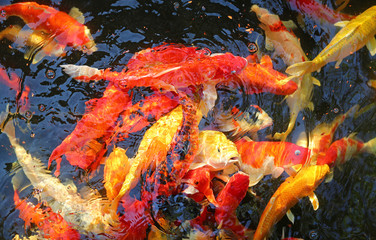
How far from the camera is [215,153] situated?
2566mm

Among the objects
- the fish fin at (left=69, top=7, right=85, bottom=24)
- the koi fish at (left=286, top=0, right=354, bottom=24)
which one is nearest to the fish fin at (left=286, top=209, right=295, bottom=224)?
the koi fish at (left=286, top=0, right=354, bottom=24)

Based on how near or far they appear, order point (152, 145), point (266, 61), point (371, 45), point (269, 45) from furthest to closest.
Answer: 1. point (269, 45)
2. point (266, 61)
3. point (371, 45)
4. point (152, 145)

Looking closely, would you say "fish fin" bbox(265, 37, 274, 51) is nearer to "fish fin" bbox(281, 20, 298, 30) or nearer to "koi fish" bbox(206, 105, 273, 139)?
"fish fin" bbox(281, 20, 298, 30)

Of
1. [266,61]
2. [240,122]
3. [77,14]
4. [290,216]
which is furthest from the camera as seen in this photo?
[77,14]

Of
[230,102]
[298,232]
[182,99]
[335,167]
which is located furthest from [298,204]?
[182,99]

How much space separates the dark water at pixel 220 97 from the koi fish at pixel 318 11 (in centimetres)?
6

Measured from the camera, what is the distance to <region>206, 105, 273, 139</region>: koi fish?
288 cm

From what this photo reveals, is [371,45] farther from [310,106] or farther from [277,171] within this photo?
[277,171]

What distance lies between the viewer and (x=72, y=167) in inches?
109

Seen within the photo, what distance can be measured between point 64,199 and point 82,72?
3.43 feet

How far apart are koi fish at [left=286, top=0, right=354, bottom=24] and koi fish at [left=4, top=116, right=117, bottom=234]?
7.82 feet

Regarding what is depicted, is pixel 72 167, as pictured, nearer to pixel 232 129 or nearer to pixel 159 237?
pixel 159 237

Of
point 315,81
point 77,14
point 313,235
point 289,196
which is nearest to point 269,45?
point 315,81

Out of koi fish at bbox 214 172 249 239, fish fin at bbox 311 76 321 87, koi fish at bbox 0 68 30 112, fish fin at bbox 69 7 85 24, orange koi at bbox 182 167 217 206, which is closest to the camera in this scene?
koi fish at bbox 214 172 249 239
